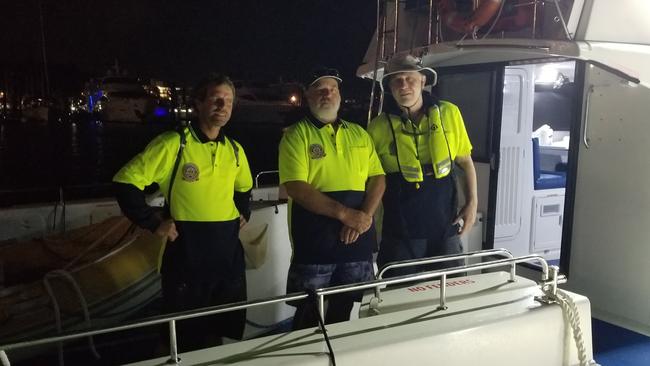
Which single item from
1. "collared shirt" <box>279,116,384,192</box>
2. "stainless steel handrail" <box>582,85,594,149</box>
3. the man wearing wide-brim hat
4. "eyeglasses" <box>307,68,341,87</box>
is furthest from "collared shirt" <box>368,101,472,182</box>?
"stainless steel handrail" <box>582,85,594,149</box>

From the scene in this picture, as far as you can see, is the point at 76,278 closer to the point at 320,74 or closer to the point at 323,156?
the point at 323,156

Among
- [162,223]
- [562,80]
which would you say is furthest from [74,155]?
[162,223]

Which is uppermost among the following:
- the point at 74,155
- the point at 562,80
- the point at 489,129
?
the point at 562,80

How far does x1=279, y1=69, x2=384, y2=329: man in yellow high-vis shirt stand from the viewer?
3066 mm

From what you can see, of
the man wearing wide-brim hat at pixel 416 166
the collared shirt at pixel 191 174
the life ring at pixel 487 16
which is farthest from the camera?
the life ring at pixel 487 16

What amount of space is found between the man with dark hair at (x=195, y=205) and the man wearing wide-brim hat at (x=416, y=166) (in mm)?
984

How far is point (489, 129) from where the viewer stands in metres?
5.02

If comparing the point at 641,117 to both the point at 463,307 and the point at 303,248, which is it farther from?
the point at 303,248

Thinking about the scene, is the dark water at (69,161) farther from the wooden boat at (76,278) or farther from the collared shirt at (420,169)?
the collared shirt at (420,169)

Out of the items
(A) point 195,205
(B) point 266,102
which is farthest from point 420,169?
(B) point 266,102

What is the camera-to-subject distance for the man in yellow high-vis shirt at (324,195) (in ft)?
10.1

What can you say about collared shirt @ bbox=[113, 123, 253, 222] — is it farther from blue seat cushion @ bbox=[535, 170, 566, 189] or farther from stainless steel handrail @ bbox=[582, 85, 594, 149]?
blue seat cushion @ bbox=[535, 170, 566, 189]

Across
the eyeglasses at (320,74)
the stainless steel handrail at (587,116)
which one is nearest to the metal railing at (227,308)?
the eyeglasses at (320,74)

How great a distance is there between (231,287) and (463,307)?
4.03 feet
